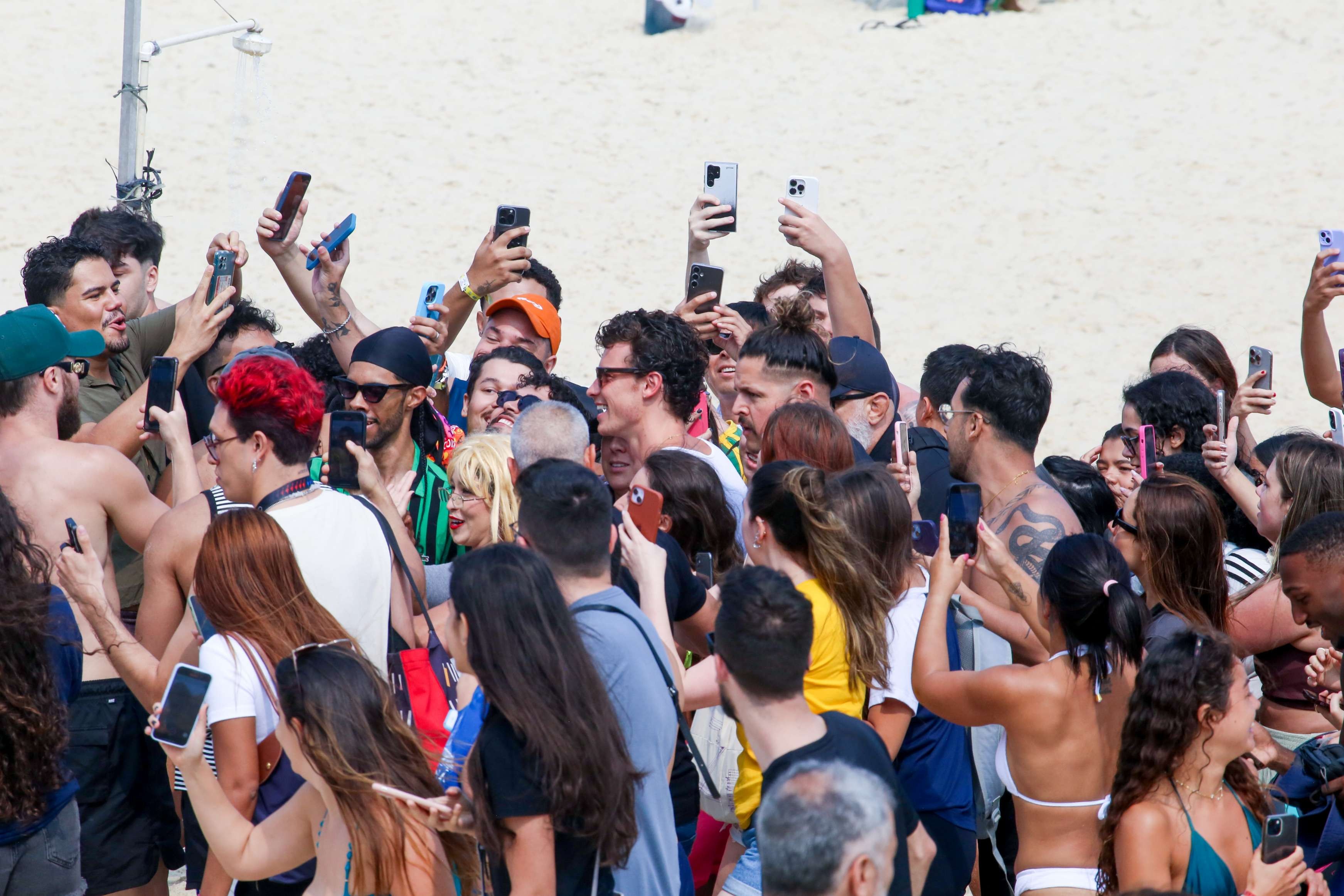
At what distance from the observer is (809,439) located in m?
3.99

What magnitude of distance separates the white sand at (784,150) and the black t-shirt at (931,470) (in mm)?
7881

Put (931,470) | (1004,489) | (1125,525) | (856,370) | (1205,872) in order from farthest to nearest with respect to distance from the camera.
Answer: (856,370)
(931,470)
(1004,489)
(1125,525)
(1205,872)

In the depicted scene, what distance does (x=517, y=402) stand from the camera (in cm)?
473

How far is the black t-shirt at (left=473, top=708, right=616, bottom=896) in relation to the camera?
8.09 ft

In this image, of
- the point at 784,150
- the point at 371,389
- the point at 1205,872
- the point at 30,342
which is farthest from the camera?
the point at 784,150

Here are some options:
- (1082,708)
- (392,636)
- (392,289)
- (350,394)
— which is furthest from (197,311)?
(392,289)

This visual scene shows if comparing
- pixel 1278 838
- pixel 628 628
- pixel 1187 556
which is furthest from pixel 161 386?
pixel 1278 838

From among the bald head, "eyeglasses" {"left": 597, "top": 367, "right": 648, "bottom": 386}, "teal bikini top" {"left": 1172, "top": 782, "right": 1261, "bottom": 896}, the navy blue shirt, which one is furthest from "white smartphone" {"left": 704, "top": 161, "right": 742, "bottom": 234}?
"teal bikini top" {"left": 1172, "top": 782, "right": 1261, "bottom": 896}

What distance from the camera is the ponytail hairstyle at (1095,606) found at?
316 centimetres

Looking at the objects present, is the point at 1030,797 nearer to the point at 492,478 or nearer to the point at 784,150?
the point at 492,478

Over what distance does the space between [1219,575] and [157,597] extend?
2947 millimetres

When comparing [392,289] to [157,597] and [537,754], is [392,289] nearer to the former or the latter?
[157,597]

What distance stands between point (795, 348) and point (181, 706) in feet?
8.85

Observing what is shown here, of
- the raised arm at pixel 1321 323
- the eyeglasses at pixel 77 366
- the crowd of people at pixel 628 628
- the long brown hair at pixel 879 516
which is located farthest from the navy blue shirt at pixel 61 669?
the raised arm at pixel 1321 323
